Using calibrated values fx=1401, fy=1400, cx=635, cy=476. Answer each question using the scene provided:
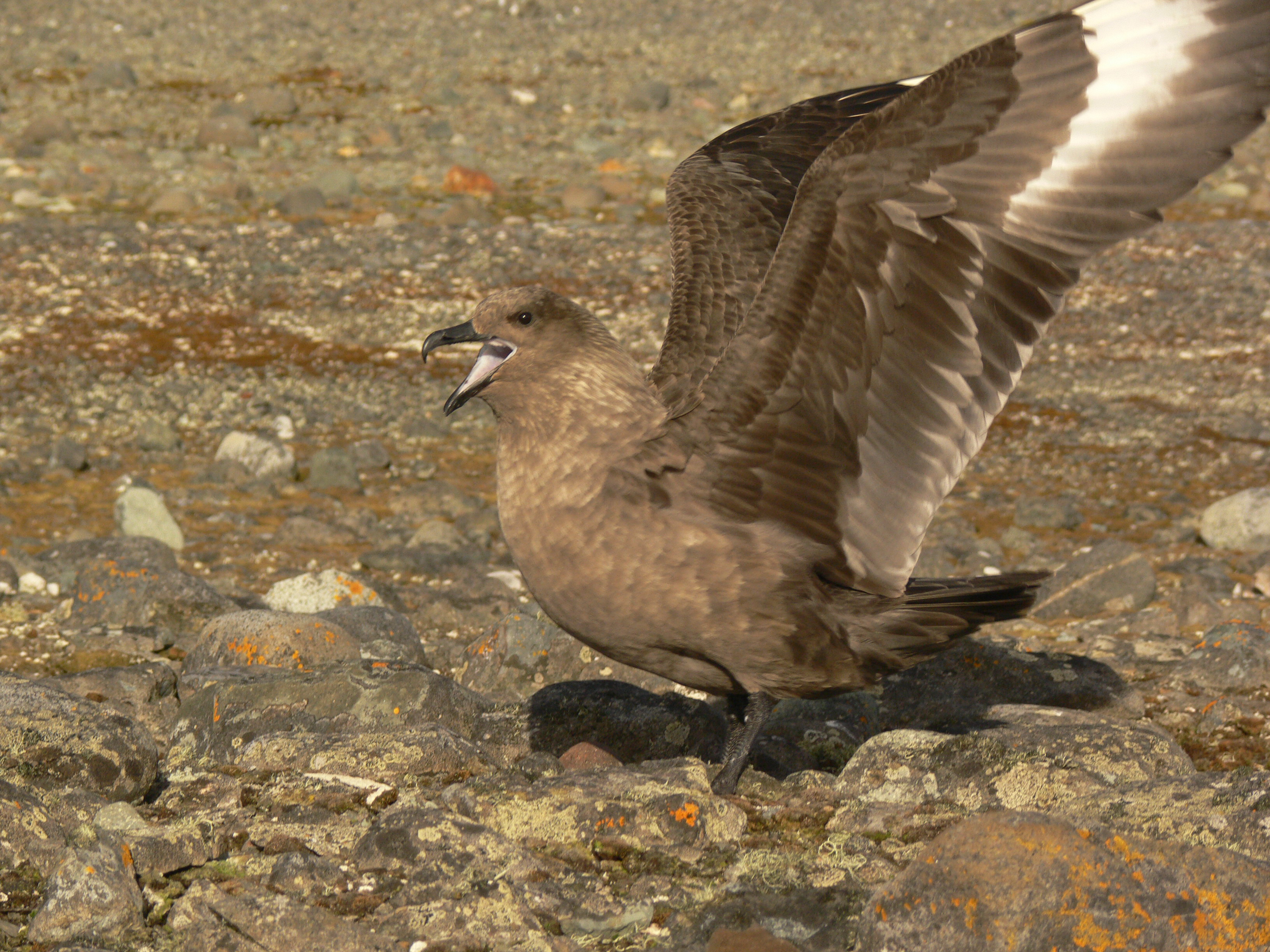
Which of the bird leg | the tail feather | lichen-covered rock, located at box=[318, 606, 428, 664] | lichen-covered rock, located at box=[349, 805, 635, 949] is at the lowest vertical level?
lichen-covered rock, located at box=[318, 606, 428, 664]

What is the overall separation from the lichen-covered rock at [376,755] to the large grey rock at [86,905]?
2.81ft

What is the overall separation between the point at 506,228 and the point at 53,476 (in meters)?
5.21

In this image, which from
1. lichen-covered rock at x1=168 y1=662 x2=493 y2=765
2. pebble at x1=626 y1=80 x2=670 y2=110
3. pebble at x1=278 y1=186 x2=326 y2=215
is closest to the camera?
lichen-covered rock at x1=168 y1=662 x2=493 y2=765

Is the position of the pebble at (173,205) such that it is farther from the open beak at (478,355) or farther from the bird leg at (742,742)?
the bird leg at (742,742)

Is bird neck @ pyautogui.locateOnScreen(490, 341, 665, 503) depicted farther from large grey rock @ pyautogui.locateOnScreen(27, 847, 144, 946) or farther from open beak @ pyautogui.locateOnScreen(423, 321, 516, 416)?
large grey rock @ pyautogui.locateOnScreen(27, 847, 144, 946)

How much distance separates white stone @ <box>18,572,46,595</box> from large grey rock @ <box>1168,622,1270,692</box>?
519 cm

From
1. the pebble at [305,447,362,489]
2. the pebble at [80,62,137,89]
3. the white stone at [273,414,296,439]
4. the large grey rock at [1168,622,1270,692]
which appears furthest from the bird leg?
the pebble at [80,62,137,89]

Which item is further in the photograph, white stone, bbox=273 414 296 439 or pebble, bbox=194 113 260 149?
pebble, bbox=194 113 260 149

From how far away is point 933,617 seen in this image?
446 centimetres

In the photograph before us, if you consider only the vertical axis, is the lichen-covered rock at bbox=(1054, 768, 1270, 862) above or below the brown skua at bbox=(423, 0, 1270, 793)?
below

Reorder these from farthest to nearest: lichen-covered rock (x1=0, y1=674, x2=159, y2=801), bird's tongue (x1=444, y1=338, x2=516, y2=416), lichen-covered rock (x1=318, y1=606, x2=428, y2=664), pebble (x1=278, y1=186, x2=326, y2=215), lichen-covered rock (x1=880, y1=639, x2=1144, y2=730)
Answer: pebble (x1=278, y1=186, x2=326, y2=215) < lichen-covered rock (x1=318, y1=606, x2=428, y2=664) < lichen-covered rock (x1=880, y1=639, x2=1144, y2=730) < bird's tongue (x1=444, y1=338, x2=516, y2=416) < lichen-covered rock (x1=0, y1=674, x2=159, y2=801)

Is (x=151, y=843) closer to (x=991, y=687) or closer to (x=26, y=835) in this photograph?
(x=26, y=835)

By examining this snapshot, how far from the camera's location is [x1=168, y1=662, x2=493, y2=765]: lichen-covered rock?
473 cm

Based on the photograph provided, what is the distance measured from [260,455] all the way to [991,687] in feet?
15.6
